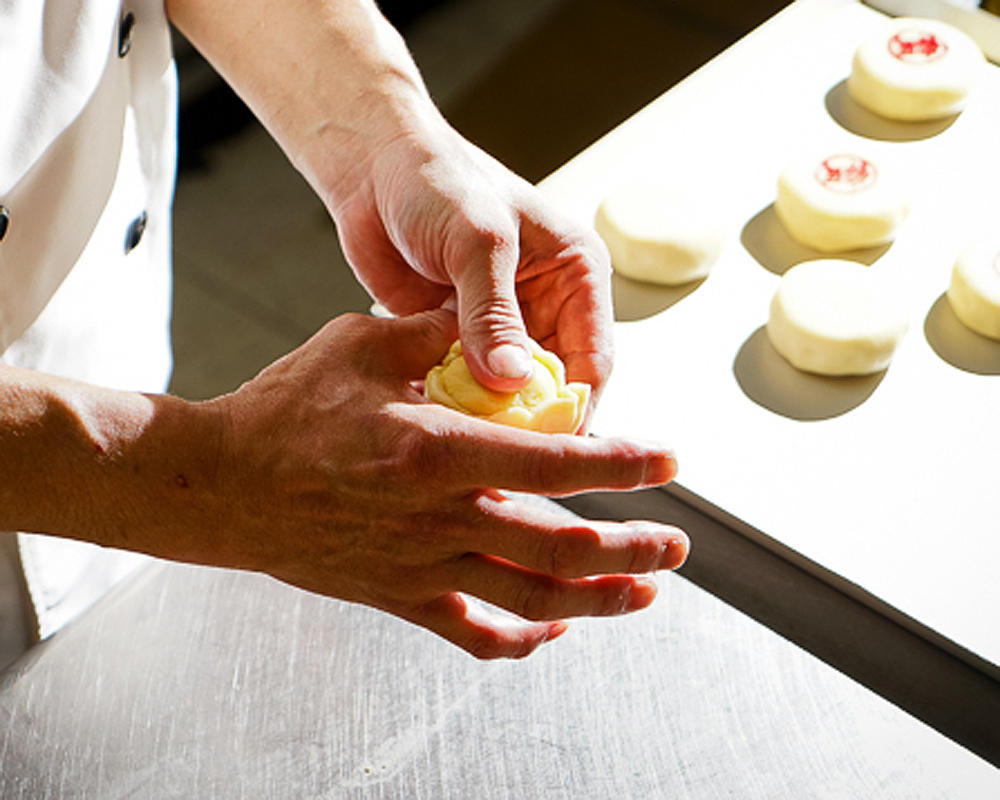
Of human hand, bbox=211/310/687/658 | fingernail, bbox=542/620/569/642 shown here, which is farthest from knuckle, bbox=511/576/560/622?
fingernail, bbox=542/620/569/642

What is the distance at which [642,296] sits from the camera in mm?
1564

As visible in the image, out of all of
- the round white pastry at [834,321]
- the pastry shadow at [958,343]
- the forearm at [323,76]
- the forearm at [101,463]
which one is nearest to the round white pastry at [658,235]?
the round white pastry at [834,321]

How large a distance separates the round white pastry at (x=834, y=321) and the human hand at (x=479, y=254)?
390 mm

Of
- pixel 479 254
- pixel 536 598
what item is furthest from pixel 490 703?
pixel 479 254

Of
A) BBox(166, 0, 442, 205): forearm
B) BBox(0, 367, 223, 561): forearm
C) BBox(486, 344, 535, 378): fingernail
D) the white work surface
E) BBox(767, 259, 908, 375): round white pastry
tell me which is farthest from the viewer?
BBox(767, 259, 908, 375): round white pastry

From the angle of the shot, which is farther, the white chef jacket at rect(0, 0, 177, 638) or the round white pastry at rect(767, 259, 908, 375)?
the round white pastry at rect(767, 259, 908, 375)

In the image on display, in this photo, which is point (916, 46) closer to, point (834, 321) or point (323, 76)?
point (834, 321)

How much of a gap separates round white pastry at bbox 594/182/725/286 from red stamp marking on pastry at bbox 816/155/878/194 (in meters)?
0.22

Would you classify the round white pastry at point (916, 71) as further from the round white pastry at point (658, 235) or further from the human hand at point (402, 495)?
the human hand at point (402, 495)

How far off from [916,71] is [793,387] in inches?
27.3

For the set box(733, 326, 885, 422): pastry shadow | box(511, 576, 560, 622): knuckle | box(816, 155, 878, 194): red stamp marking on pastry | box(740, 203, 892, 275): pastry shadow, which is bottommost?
box(733, 326, 885, 422): pastry shadow

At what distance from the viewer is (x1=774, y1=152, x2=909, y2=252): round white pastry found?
5.18ft

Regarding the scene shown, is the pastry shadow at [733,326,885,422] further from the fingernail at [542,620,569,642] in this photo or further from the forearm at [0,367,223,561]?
the forearm at [0,367,223,561]

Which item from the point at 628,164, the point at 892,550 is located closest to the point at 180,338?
the point at 628,164
